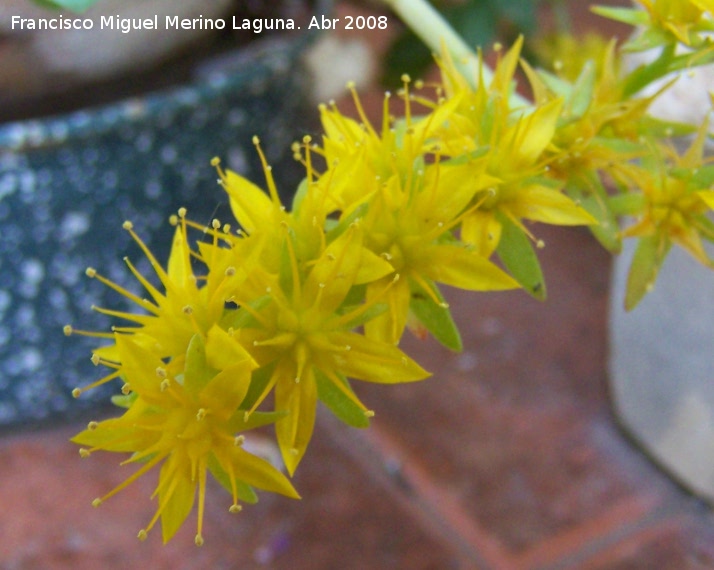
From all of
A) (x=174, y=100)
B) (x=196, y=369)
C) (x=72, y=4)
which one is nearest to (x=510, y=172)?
(x=196, y=369)

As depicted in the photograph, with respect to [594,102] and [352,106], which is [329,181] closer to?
[594,102]

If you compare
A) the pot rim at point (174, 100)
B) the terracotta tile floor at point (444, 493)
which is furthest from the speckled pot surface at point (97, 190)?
the terracotta tile floor at point (444, 493)

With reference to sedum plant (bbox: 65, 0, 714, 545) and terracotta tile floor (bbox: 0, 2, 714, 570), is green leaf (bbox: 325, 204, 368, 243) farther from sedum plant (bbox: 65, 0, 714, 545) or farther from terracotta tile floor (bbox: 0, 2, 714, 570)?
terracotta tile floor (bbox: 0, 2, 714, 570)

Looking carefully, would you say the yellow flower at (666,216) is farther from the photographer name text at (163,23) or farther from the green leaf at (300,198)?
the photographer name text at (163,23)

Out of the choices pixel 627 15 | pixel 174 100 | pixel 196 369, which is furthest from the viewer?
pixel 174 100

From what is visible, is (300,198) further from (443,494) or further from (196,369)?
(443,494)

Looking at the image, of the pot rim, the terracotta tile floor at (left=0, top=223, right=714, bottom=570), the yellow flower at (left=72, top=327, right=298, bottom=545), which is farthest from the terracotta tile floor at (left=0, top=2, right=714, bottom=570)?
the yellow flower at (left=72, top=327, right=298, bottom=545)

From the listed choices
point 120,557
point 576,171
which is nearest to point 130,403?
point 576,171
